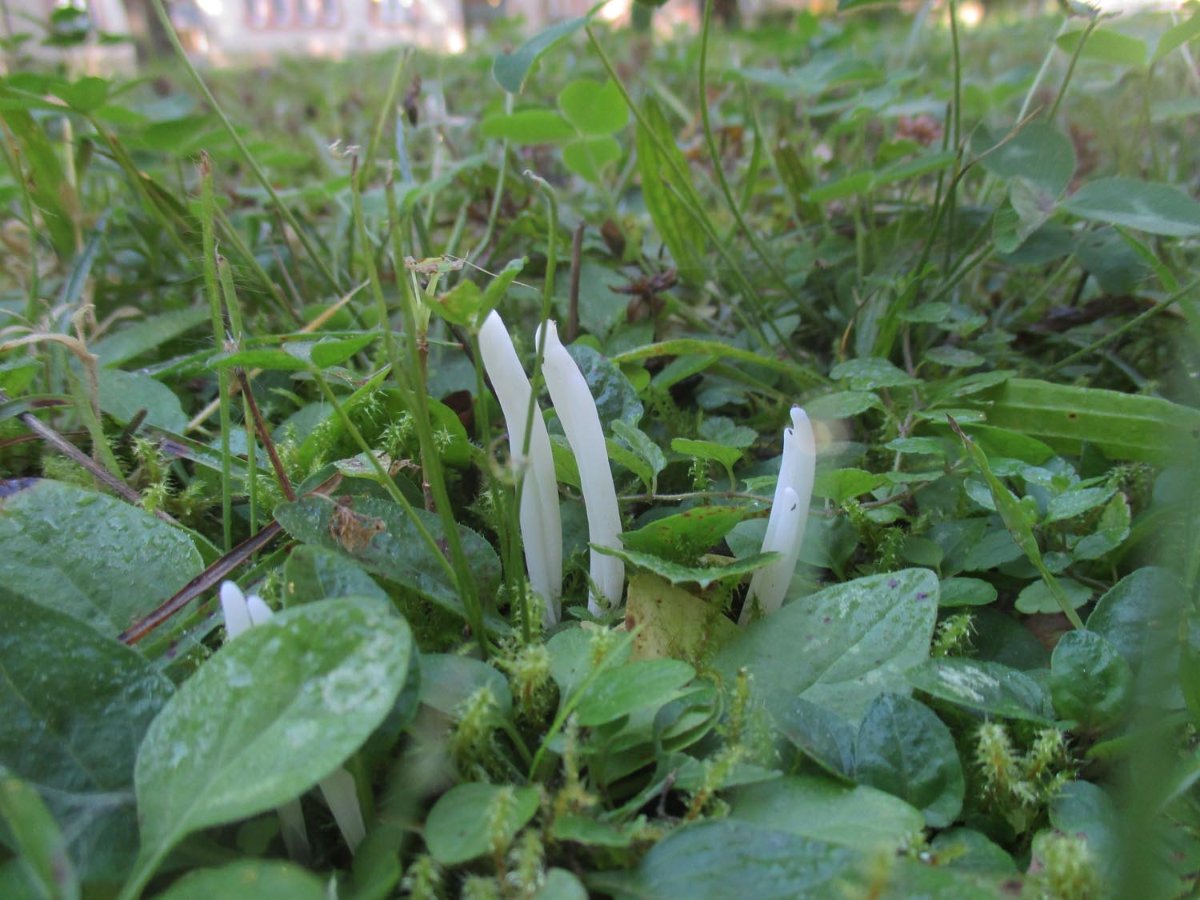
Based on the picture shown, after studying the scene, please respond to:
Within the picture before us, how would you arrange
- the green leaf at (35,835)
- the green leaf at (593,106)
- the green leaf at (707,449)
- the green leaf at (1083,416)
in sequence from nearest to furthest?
1. the green leaf at (35,835)
2. the green leaf at (707,449)
3. the green leaf at (1083,416)
4. the green leaf at (593,106)

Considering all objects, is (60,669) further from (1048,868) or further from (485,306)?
(1048,868)

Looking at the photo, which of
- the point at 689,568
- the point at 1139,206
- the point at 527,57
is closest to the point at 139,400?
the point at 527,57

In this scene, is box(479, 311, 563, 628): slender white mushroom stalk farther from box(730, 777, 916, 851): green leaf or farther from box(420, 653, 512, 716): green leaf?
box(730, 777, 916, 851): green leaf

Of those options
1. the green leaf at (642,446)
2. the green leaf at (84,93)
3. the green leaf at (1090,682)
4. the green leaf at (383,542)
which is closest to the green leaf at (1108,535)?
the green leaf at (1090,682)

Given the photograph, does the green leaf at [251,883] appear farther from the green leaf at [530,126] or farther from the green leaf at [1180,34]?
the green leaf at [1180,34]

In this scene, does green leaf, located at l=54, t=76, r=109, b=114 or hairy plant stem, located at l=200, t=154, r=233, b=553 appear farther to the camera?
green leaf, located at l=54, t=76, r=109, b=114

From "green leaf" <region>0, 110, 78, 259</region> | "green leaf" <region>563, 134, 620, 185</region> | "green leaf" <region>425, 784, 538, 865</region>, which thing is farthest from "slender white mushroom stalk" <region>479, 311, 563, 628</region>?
"green leaf" <region>0, 110, 78, 259</region>

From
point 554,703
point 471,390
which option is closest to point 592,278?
point 471,390
